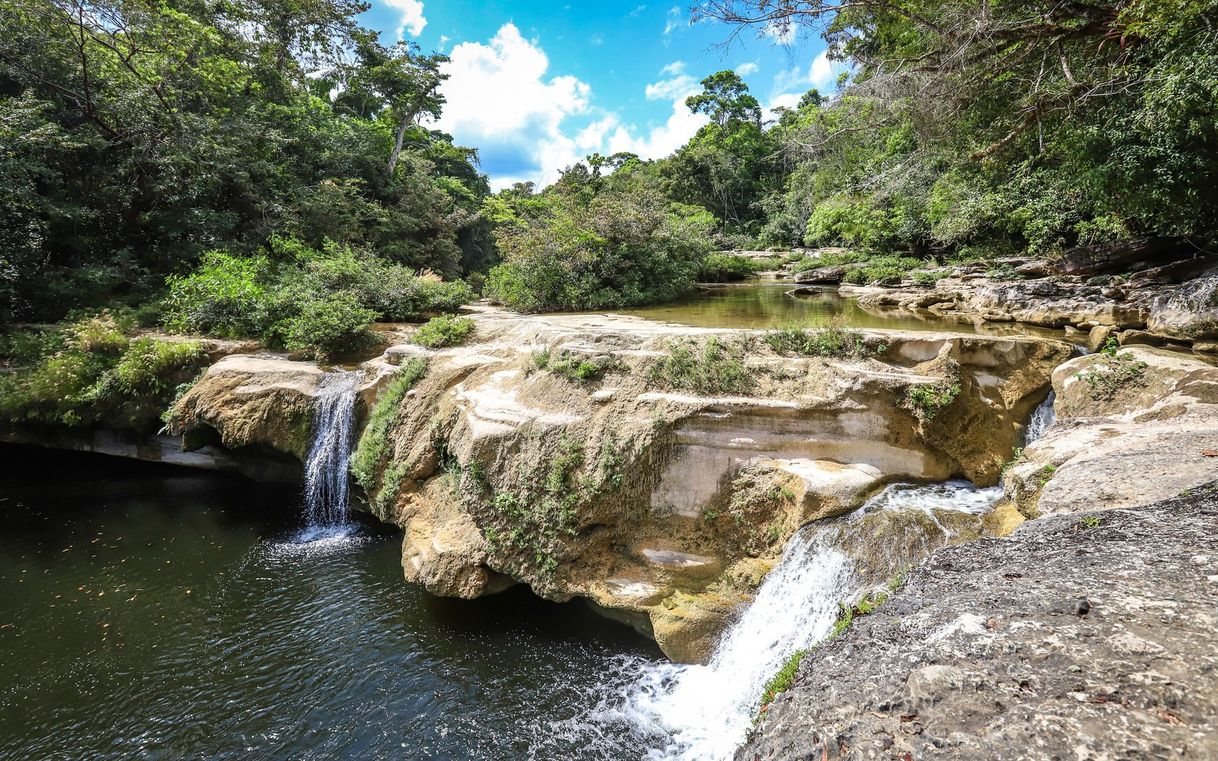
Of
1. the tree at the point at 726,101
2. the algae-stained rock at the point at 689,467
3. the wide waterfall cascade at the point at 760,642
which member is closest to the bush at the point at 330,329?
the algae-stained rock at the point at 689,467

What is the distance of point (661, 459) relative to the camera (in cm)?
631

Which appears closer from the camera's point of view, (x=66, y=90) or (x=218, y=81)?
(x=66, y=90)

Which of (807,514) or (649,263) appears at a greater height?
(649,263)

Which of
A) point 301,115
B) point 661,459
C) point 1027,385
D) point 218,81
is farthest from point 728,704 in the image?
point 301,115

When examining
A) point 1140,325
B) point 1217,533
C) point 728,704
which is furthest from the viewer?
point 1140,325

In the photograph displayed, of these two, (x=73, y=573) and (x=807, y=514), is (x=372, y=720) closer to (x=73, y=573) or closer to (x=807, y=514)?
(x=807, y=514)

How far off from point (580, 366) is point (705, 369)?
1.81 m

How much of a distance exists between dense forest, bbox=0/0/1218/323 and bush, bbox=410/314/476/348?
1615 millimetres

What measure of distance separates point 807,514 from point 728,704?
2.19 m

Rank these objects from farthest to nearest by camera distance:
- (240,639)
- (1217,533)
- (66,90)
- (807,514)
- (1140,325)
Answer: (66,90)
(1140,325)
(240,639)
(807,514)
(1217,533)

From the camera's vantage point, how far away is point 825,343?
6777 mm

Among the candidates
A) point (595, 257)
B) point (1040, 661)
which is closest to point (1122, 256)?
point (595, 257)

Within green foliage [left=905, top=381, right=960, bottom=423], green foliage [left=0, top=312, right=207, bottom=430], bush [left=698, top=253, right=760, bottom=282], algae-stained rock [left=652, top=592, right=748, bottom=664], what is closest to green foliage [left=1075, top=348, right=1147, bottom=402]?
green foliage [left=905, top=381, right=960, bottom=423]

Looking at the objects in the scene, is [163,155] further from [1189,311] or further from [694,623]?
[1189,311]
